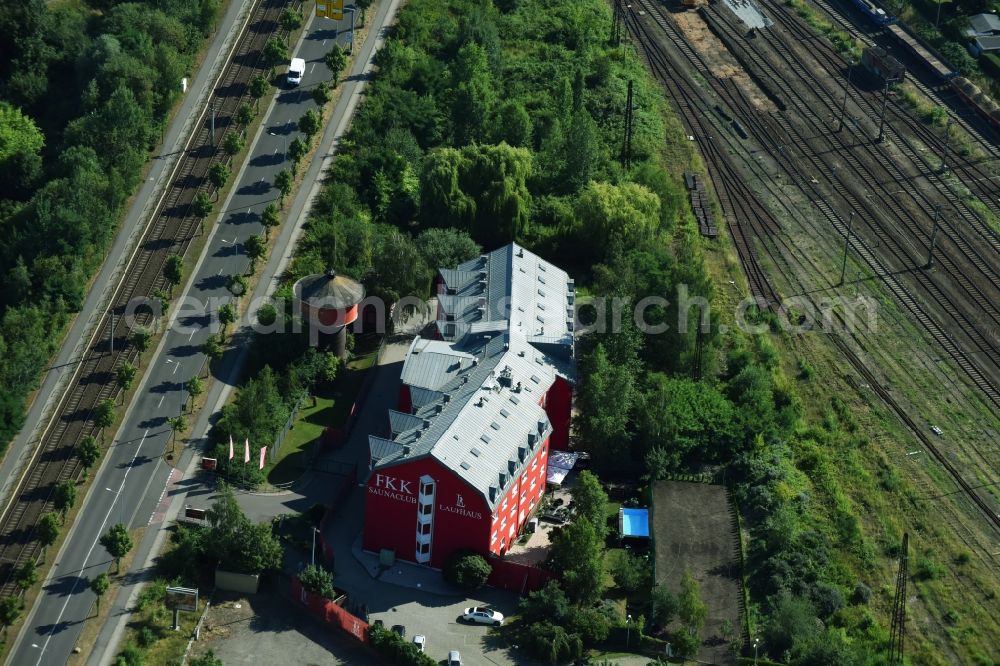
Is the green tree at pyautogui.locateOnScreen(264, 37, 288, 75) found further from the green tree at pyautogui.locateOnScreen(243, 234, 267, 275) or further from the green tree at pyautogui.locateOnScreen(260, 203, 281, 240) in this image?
the green tree at pyautogui.locateOnScreen(243, 234, 267, 275)

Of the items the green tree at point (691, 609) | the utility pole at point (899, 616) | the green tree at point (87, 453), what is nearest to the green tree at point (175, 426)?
the green tree at point (87, 453)

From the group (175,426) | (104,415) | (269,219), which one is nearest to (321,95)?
(269,219)

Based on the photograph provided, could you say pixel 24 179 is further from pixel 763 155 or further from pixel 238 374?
pixel 763 155

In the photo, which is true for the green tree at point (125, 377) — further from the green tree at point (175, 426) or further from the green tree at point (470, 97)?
the green tree at point (470, 97)

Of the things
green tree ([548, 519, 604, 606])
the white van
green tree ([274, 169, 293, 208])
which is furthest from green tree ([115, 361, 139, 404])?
the white van

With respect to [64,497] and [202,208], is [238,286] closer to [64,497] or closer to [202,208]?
[202,208]

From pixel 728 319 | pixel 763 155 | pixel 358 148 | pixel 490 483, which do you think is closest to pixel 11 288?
pixel 358 148
